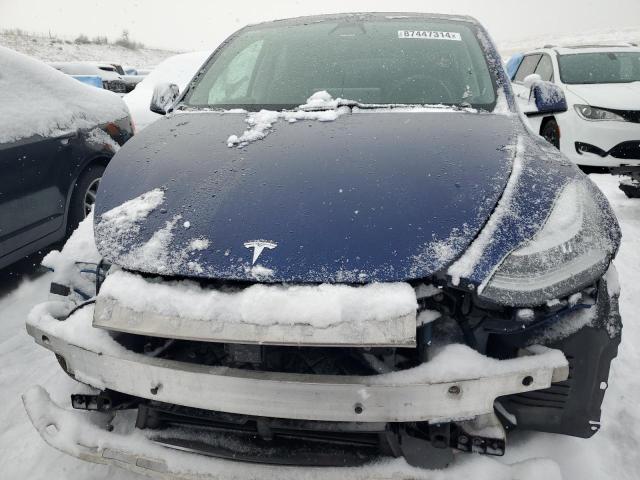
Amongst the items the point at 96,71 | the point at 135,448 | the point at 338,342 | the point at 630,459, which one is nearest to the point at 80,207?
the point at 135,448

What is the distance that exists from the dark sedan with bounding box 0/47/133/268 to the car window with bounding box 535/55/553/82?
6030 mm

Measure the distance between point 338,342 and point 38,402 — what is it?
109 centimetres

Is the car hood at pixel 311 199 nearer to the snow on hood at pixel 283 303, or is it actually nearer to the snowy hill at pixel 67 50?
the snow on hood at pixel 283 303

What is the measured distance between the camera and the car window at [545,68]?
22.7 feet

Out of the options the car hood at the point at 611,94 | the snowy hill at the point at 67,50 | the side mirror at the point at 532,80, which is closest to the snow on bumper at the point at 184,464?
the side mirror at the point at 532,80

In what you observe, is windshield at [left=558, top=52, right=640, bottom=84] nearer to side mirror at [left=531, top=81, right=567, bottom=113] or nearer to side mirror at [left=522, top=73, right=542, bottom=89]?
side mirror at [left=522, top=73, right=542, bottom=89]

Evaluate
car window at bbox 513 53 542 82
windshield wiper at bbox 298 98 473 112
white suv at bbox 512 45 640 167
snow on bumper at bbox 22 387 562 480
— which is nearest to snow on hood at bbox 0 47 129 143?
windshield wiper at bbox 298 98 473 112

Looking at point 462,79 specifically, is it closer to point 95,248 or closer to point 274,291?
point 274,291

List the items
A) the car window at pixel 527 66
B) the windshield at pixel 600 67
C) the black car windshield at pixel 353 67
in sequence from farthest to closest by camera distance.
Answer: the car window at pixel 527 66, the windshield at pixel 600 67, the black car windshield at pixel 353 67

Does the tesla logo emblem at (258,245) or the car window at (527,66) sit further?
the car window at (527,66)

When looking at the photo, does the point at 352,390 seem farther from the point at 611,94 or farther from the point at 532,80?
the point at 611,94

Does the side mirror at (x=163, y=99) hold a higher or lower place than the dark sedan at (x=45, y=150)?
higher

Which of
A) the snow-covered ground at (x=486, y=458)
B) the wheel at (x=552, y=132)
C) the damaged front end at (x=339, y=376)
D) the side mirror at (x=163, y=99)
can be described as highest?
the side mirror at (x=163, y=99)

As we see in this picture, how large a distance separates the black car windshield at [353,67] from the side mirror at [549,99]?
0.92 feet
